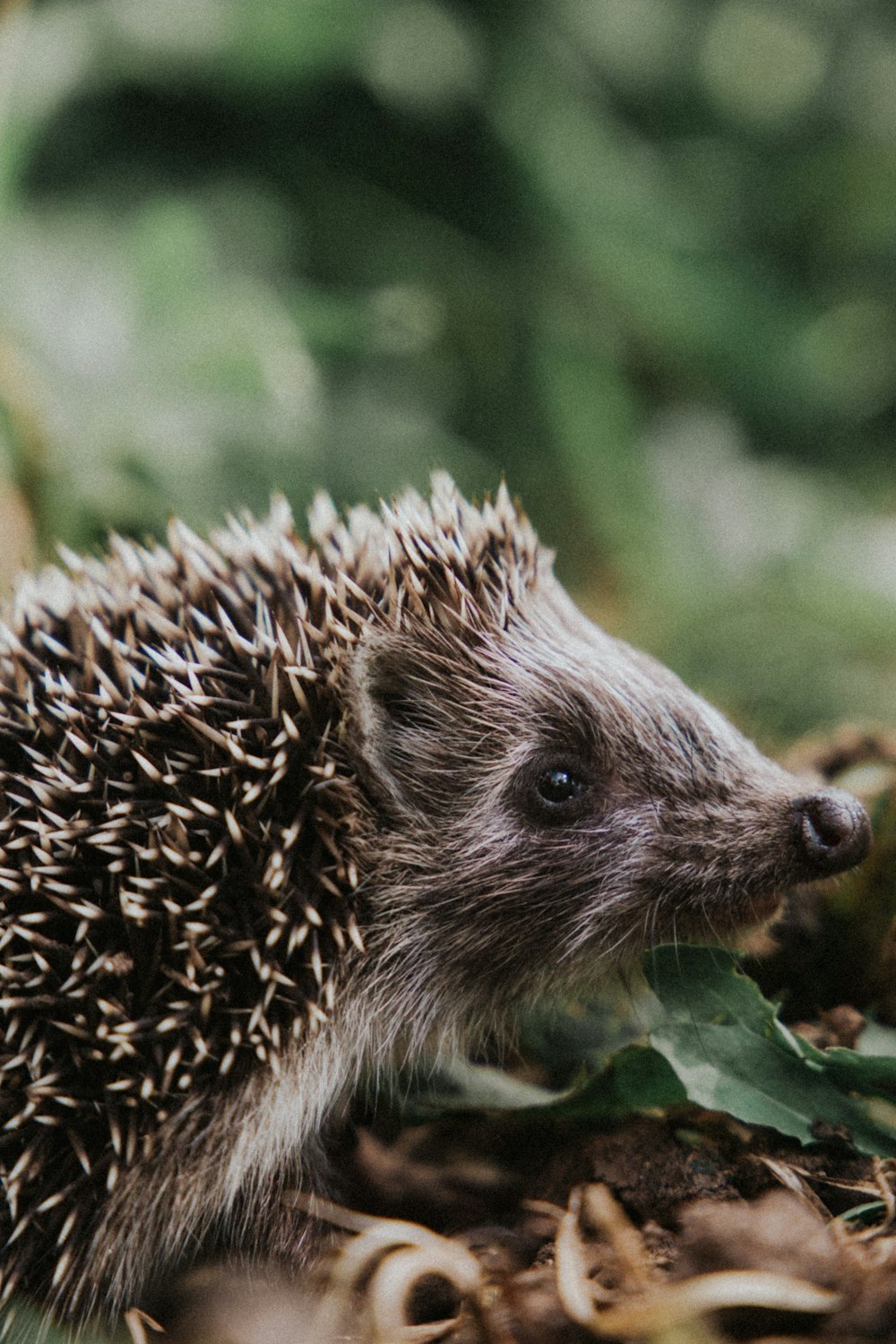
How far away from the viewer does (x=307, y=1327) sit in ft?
8.53

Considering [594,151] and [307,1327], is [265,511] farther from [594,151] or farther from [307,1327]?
[307,1327]

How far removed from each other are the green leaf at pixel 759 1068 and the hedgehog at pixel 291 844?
12.8 inches

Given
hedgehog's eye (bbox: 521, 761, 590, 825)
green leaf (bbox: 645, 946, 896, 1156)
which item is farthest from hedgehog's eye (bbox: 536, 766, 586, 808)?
green leaf (bbox: 645, 946, 896, 1156)

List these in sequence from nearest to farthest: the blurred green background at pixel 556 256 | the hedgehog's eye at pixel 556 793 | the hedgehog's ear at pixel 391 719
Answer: the hedgehog's ear at pixel 391 719
the hedgehog's eye at pixel 556 793
the blurred green background at pixel 556 256

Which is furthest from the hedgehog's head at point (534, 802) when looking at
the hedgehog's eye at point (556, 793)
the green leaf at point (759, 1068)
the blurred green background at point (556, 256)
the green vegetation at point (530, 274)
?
the blurred green background at point (556, 256)

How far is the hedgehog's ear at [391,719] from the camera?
3170mm

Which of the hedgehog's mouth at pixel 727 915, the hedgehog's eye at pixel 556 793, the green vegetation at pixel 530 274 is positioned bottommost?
the hedgehog's mouth at pixel 727 915

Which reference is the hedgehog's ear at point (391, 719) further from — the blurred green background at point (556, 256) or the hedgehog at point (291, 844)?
the blurred green background at point (556, 256)

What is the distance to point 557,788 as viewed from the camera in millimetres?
3303

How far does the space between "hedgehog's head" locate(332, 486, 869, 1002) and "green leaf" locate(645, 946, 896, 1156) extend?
32 centimetres

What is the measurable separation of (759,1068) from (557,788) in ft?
2.82

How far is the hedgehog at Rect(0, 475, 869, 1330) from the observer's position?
2832 mm

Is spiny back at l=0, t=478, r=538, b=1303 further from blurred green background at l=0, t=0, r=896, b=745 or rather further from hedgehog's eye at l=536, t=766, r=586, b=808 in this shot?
blurred green background at l=0, t=0, r=896, b=745

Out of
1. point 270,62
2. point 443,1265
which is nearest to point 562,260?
point 270,62
